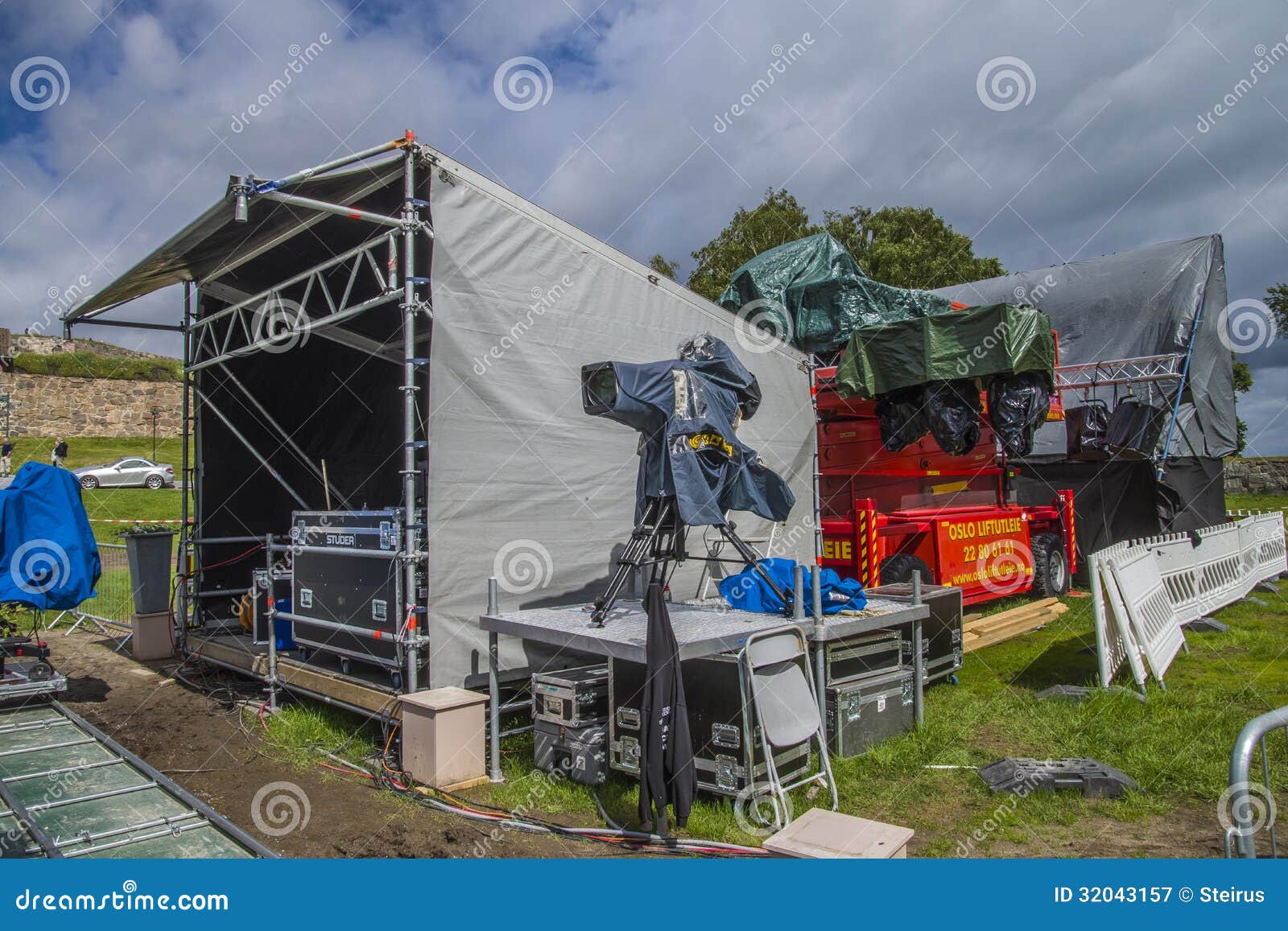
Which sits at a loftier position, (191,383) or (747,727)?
(191,383)

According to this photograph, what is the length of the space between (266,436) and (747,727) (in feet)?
23.6

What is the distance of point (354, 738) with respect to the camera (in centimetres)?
589

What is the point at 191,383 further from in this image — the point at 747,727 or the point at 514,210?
the point at 747,727

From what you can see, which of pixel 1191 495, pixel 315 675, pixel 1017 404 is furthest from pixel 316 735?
pixel 1191 495

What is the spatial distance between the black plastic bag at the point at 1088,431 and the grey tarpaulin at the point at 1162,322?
6.76 ft

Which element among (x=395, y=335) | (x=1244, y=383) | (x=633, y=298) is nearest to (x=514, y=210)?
(x=633, y=298)

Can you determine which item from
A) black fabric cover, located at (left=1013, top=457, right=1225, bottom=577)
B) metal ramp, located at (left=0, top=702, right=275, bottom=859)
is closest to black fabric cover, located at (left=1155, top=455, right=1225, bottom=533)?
black fabric cover, located at (left=1013, top=457, right=1225, bottom=577)

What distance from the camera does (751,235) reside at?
23234 mm

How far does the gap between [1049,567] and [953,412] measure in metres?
3.28

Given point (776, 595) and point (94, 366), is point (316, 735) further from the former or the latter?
point (94, 366)

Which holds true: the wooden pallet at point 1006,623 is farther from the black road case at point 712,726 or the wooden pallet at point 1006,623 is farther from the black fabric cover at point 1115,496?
the black fabric cover at point 1115,496

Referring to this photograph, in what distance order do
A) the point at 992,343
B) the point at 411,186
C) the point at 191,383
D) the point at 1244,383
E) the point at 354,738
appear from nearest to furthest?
the point at 411,186 < the point at 354,738 < the point at 191,383 < the point at 992,343 < the point at 1244,383

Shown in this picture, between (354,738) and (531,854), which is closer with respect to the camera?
(531,854)

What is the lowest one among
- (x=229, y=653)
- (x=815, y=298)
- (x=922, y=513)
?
(x=229, y=653)
